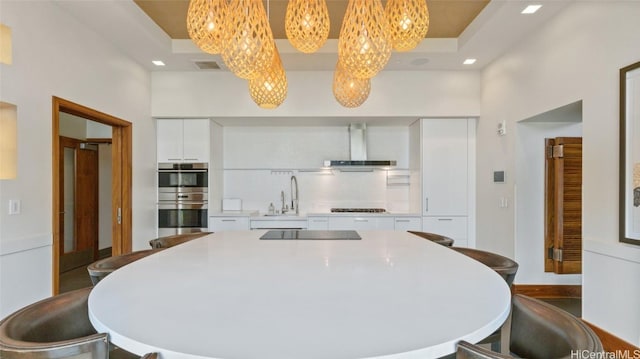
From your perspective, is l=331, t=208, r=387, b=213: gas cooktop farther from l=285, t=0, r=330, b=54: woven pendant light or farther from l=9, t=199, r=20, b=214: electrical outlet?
l=9, t=199, r=20, b=214: electrical outlet

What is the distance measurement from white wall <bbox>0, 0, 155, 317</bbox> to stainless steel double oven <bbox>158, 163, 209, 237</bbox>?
1391 millimetres

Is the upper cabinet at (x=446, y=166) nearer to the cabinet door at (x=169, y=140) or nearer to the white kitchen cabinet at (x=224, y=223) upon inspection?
the white kitchen cabinet at (x=224, y=223)

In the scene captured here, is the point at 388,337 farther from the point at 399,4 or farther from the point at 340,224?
the point at 340,224

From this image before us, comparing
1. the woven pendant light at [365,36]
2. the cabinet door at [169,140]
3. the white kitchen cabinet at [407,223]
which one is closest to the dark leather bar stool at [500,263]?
the woven pendant light at [365,36]

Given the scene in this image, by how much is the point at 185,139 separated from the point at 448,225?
3830 millimetres

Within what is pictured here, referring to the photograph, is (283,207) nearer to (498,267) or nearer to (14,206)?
(14,206)

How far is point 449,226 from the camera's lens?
4551 millimetres

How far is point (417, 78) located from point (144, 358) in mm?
4482

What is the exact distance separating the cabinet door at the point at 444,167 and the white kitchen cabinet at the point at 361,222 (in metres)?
0.55

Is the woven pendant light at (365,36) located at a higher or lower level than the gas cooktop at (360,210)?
higher

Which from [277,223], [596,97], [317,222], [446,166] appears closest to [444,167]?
[446,166]

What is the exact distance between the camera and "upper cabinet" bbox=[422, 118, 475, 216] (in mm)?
4547

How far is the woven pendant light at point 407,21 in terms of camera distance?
1.83m

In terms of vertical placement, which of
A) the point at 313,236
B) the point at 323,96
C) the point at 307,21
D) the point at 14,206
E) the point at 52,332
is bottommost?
the point at 52,332
